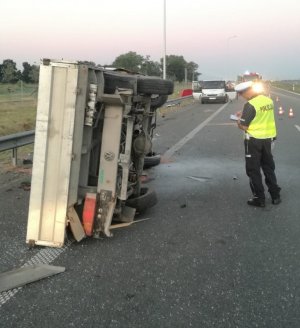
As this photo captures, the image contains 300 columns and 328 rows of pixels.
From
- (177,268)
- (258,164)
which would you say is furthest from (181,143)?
(177,268)

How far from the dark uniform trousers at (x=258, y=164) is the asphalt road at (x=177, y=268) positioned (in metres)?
0.23

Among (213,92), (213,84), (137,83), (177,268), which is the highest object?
(213,84)

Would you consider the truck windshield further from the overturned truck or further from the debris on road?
the debris on road

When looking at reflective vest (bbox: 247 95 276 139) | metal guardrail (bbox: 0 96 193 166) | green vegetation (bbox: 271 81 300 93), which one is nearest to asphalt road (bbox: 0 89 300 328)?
reflective vest (bbox: 247 95 276 139)

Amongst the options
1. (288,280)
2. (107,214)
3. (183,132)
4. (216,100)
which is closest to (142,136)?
(107,214)

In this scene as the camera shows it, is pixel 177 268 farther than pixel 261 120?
No

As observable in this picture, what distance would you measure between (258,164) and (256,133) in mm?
406

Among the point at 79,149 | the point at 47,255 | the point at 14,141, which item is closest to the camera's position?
the point at 47,255

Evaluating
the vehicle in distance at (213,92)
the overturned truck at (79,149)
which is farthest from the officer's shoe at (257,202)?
the vehicle in distance at (213,92)

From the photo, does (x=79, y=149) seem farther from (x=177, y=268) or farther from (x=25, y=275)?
(x=177, y=268)

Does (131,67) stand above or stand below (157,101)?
above

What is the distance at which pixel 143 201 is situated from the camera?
597cm

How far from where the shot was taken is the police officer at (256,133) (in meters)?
6.55

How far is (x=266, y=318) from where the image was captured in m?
3.48
